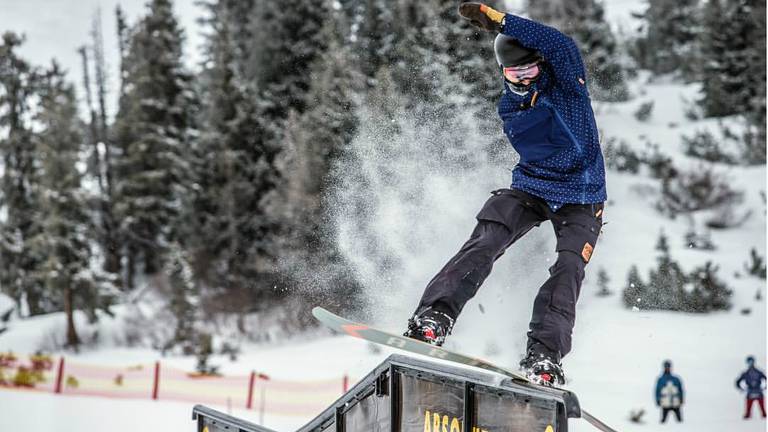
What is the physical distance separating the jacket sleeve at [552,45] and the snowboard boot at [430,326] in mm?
1343

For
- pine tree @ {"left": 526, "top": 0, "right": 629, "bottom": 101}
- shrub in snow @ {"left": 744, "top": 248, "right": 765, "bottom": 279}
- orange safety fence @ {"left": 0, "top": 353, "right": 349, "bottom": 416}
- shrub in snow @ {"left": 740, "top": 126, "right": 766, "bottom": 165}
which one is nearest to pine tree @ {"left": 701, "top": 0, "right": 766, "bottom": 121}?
shrub in snow @ {"left": 740, "top": 126, "right": 766, "bottom": 165}

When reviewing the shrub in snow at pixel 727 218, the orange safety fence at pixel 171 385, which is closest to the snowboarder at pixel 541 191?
the orange safety fence at pixel 171 385

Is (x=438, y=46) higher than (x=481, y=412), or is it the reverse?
(x=438, y=46)

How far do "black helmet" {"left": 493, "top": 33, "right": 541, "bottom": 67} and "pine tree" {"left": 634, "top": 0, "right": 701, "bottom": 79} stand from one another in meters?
27.8

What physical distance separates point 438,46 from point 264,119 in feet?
24.9

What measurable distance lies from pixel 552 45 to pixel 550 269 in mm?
1160

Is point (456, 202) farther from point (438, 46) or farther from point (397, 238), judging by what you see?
point (438, 46)

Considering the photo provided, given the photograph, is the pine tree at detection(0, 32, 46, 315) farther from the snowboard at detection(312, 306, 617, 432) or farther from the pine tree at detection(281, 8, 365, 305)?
the snowboard at detection(312, 306, 617, 432)

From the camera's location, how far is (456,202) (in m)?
8.22

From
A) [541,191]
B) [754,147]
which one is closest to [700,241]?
[754,147]

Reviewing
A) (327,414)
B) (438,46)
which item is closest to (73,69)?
(438,46)

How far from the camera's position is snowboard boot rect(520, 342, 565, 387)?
3490 millimetres

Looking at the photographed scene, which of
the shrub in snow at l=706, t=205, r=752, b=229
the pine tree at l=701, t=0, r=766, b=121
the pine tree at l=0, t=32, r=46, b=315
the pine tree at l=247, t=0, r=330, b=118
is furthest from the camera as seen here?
the pine tree at l=701, t=0, r=766, b=121

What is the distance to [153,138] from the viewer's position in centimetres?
2472
